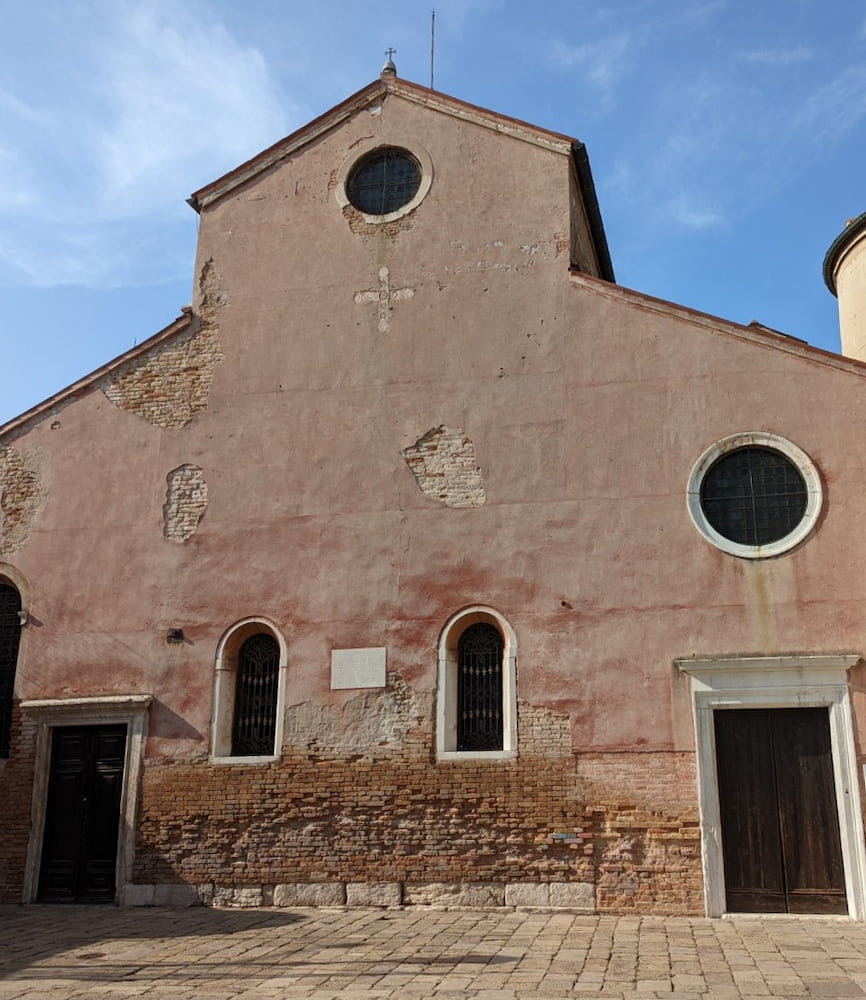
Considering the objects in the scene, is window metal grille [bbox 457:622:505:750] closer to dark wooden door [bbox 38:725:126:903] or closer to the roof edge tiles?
dark wooden door [bbox 38:725:126:903]

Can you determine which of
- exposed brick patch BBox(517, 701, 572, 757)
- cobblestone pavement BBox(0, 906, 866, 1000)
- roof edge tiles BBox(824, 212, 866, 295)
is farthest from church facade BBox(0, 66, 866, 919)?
roof edge tiles BBox(824, 212, 866, 295)

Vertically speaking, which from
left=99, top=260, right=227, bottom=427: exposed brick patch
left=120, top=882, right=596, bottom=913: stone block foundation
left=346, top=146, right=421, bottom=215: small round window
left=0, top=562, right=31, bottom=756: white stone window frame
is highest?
left=346, top=146, right=421, bottom=215: small round window

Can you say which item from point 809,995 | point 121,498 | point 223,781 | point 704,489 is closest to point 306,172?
point 121,498

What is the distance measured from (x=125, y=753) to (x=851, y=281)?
12836mm

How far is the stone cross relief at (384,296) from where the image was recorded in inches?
533

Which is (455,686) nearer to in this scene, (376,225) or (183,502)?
(183,502)

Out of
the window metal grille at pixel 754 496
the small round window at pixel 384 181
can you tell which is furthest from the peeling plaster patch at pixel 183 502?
the window metal grille at pixel 754 496

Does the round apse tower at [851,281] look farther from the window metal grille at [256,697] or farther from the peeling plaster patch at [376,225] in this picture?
the window metal grille at [256,697]

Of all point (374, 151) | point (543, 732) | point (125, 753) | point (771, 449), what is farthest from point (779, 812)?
point (374, 151)

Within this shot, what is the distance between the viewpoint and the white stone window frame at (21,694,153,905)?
40.8ft

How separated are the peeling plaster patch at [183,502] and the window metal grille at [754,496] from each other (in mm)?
6058

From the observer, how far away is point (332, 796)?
1202 centimetres

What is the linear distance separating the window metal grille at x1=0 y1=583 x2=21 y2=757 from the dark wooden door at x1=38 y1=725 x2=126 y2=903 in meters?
0.73

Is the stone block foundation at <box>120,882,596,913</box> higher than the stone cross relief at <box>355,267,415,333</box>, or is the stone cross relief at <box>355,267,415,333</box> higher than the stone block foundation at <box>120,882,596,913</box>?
the stone cross relief at <box>355,267,415,333</box>
